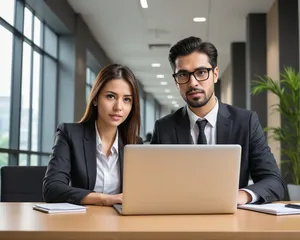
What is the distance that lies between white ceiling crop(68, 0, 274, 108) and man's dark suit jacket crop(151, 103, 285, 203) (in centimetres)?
418

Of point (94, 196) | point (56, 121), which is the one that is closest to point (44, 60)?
Answer: point (56, 121)

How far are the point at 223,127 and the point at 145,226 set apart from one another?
1003 millimetres

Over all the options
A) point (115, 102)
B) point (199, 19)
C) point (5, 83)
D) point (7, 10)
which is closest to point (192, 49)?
point (115, 102)

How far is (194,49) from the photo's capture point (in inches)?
78.6

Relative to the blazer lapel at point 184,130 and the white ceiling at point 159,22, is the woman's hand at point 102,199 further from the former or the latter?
the white ceiling at point 159,22

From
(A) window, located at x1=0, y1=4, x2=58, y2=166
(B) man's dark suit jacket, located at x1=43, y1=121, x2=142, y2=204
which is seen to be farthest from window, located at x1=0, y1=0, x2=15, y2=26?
(B) man's dark suit jacket, located at x1=43, y1=121, x2=142, y2=204

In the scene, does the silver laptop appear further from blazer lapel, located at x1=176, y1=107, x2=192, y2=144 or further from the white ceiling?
the white ceiling

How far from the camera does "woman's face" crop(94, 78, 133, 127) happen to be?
1.92m

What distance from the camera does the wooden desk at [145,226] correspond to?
0.99 metres

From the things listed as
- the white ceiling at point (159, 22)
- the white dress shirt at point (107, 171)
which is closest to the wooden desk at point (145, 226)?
the white dress shirt at point (107, 171)

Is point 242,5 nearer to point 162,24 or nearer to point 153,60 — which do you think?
point 162,24

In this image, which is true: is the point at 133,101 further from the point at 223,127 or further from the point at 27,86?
the point at 27,86

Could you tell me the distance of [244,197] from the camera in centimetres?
156

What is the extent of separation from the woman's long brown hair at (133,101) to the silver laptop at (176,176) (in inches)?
30.1
